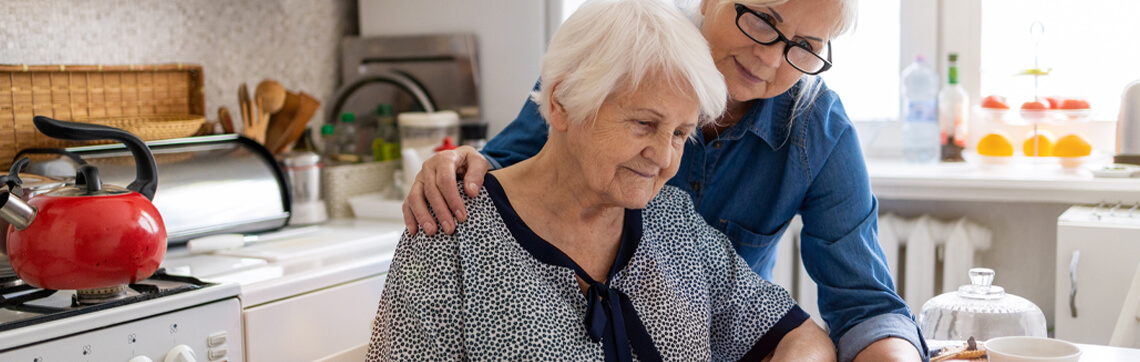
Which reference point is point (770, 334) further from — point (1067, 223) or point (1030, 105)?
point (1030, 105)

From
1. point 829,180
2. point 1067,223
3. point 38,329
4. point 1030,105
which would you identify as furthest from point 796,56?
point 1030,105

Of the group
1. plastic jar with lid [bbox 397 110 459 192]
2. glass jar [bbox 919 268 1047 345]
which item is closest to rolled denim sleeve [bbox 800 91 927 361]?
glass jar [bbox 919 268 1047 345]

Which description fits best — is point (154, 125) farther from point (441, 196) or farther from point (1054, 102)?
point (1054, 102)

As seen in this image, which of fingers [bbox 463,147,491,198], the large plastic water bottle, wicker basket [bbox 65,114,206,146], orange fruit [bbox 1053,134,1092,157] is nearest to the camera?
fingers [bbox 463,147,491,198]

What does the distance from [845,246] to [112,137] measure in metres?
1.16

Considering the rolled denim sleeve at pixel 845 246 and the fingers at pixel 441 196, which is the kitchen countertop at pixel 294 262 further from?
the rolled denim sleeve at pixel 845 246

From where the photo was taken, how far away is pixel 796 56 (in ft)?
4.00

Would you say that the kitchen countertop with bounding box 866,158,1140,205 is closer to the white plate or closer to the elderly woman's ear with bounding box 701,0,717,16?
the white plate

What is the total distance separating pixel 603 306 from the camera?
1144 mm

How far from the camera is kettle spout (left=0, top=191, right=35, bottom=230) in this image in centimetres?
126

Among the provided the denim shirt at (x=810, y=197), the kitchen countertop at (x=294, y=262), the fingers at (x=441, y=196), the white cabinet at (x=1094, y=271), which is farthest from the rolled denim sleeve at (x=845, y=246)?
the kitchen countertop at (x=294, y=262)

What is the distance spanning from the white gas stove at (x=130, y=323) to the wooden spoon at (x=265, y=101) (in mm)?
780

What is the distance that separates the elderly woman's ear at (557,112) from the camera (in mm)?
1114

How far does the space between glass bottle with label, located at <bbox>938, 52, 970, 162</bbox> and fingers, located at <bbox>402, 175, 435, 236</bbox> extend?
171cm
